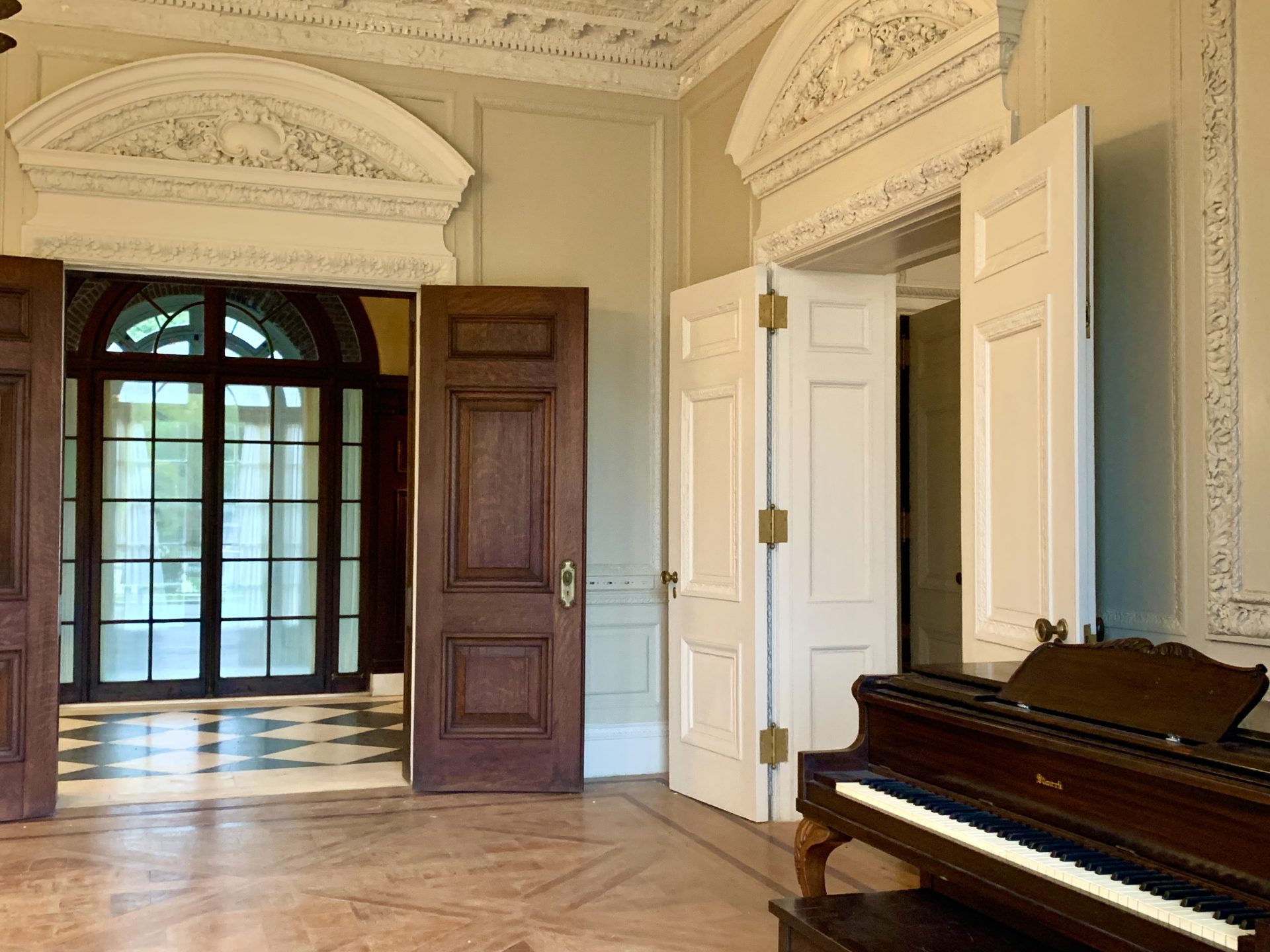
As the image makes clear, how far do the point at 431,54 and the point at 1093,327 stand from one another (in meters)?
3.61

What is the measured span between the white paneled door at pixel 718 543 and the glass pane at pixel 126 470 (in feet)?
14.0

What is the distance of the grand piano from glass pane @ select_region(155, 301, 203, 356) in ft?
21.4

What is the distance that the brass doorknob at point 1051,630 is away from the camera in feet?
9.62

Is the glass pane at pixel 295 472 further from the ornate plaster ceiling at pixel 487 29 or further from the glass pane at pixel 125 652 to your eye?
the ornate plaster ceiling at pixel 487 29

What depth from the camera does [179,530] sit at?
805cm

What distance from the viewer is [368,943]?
3.40 m

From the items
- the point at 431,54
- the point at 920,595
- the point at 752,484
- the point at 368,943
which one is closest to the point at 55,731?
the point at 368,943

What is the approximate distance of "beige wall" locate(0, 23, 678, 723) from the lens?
5602 millimetres

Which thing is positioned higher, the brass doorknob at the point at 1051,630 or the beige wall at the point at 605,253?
the beige wall at the point at 605,253

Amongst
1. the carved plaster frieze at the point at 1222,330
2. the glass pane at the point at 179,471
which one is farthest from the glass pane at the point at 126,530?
the carved plaster frieze at the point at 1222,330

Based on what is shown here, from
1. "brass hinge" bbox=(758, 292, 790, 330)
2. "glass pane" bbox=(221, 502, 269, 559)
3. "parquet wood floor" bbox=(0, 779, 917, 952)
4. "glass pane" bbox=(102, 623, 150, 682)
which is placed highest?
"brass hinge" bbox=(758, 292, 790, 330)

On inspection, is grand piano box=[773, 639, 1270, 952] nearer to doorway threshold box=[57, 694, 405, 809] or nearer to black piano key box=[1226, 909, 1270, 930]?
black piano key box=[1226, 909, 1270, 930]

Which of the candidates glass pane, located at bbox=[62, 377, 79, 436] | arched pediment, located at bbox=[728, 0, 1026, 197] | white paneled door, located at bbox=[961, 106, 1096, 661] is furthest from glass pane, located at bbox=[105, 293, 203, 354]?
white paneled door, located at bbox=[961, 106, 1096, 661]

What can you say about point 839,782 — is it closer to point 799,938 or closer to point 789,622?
point 799,938
